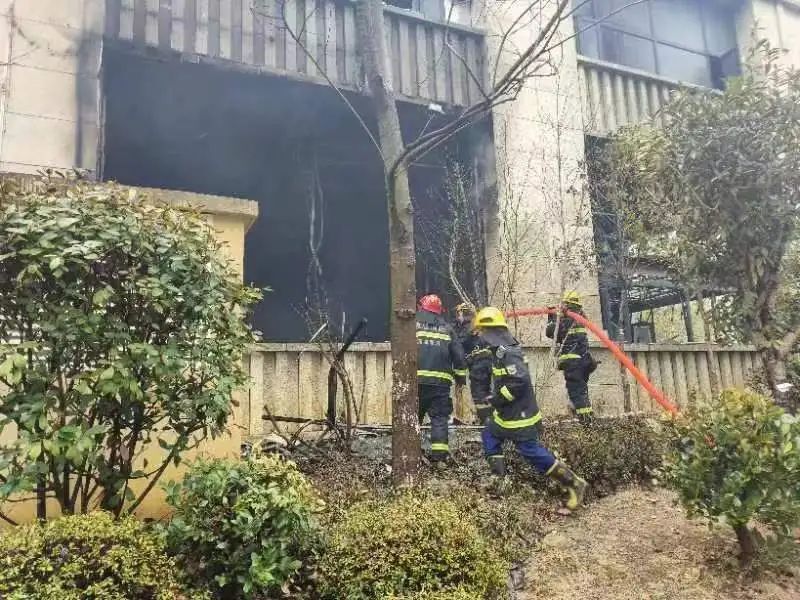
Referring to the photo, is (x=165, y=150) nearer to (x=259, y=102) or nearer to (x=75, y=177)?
(x=259, y=102)

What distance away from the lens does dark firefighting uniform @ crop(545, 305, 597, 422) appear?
7.70 m

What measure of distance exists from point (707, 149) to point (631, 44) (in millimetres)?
7451

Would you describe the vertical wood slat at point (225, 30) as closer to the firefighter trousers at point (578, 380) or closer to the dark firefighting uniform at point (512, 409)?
the dark firefighting uniform at point (512, 409)

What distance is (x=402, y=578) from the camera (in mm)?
3047

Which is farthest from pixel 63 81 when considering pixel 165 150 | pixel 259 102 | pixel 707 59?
pixel 707 59

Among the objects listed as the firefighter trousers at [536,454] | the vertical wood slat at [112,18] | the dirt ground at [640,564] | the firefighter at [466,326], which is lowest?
the dirt ground at [640,564]

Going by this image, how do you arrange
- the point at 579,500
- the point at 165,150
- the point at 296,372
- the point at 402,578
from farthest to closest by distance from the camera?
the point at 165,150 → the point at 296,372 → the point at 579,500 → the point at 402,578

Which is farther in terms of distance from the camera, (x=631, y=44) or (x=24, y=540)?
(x=631, y=44)

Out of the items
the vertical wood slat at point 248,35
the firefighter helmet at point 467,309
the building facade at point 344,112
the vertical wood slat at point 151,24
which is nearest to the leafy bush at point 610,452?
the firefighter helmet at point 467,309

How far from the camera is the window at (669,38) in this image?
39.4ft

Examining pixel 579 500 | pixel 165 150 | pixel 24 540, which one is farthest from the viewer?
pixel 165 150

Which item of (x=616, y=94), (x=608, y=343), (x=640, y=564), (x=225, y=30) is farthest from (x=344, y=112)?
(x=640, y=564)

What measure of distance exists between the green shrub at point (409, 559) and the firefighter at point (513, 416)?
6.34 feet

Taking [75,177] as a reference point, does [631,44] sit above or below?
above
